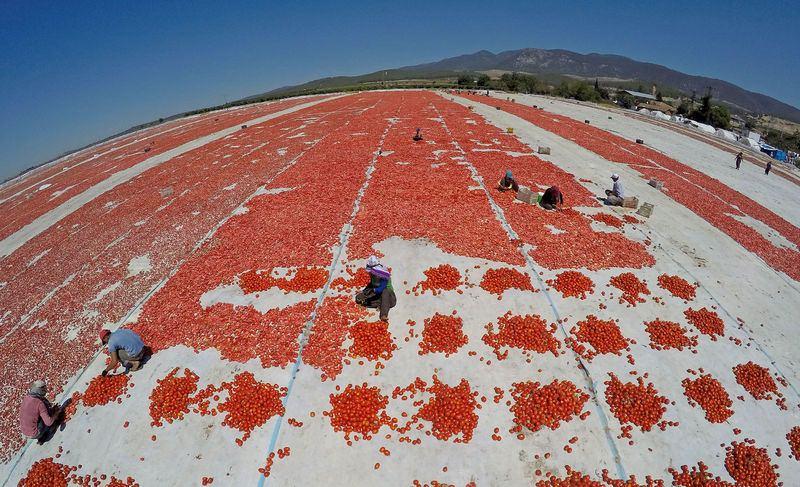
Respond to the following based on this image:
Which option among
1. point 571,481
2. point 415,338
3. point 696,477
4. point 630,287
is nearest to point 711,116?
point 630,287

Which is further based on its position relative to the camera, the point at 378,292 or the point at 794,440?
the point at 378,292

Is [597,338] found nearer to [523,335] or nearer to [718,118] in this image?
[523,335]

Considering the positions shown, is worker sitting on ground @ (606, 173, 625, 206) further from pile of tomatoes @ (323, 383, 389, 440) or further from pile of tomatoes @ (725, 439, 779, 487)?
pile of tomatoes @ (323, 383, 389, 440)

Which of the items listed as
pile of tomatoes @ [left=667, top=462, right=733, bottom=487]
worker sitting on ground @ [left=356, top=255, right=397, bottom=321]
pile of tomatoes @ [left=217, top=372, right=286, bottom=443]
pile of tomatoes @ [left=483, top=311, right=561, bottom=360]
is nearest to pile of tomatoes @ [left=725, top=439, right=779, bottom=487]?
pile of tomatoes @ [left=667, top=462, right=733, bottom=487]

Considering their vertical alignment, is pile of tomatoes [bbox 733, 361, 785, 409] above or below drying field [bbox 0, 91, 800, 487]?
below

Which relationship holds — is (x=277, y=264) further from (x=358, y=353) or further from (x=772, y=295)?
(x=772, y=295)

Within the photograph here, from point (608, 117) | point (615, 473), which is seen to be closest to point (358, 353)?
point (615, 473)

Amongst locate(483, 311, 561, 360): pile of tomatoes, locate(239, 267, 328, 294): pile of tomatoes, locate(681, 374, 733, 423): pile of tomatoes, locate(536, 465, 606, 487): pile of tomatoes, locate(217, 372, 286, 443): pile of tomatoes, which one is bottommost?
locate(536, 465, 606, 487): pile of tomatoes
